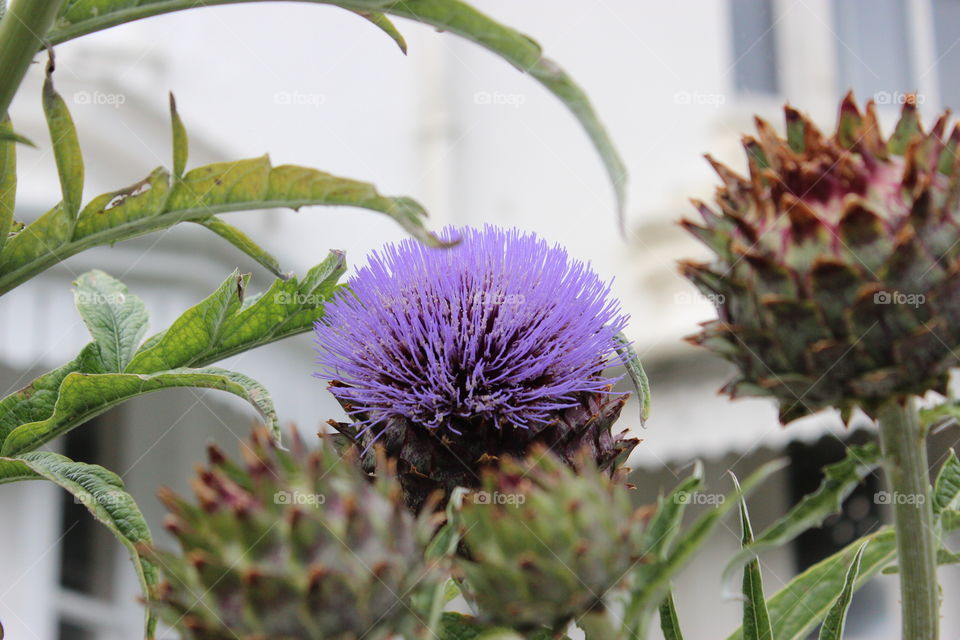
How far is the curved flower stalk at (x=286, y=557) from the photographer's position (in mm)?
387

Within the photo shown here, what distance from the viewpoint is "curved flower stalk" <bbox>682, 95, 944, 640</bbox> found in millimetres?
478

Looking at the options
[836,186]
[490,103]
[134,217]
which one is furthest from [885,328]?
[490,103]

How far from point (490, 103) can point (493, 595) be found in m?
5.29

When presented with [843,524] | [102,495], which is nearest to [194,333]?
[102,495]

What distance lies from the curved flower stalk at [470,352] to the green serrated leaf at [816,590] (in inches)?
5.1

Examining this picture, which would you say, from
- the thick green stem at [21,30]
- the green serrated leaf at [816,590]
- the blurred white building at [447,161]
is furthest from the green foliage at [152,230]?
the blurred white building at [447,161]

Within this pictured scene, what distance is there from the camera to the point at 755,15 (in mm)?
4793

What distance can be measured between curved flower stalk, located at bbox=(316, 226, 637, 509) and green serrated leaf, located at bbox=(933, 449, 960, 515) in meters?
0.18

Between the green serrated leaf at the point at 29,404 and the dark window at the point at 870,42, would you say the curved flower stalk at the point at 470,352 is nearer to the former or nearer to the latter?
the green serrated leaf at the point at 29,404

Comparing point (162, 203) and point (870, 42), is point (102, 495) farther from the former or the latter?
point (870, 42)

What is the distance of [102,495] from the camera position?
49 centimetres

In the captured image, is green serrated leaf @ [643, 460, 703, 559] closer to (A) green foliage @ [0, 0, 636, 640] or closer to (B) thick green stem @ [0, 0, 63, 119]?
(A) green foliage @ [0, 0, 636, 640]

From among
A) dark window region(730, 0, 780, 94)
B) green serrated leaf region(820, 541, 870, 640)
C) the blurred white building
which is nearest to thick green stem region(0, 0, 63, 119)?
green serrated leaf region(820, 541, 870, 640)

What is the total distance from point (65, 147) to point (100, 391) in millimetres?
129
